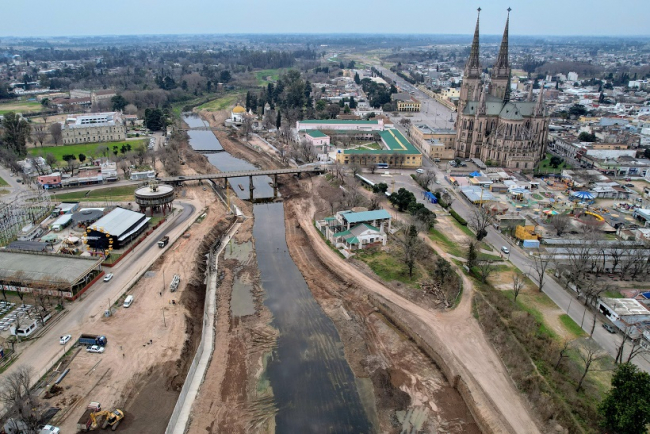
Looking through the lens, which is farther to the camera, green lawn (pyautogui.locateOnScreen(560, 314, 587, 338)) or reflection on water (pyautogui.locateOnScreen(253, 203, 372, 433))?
green lawn (pyautogui.locateOnScreen(560, 314, 587, 338))

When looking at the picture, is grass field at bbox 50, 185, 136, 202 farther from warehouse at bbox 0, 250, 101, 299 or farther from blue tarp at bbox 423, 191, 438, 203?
blue tarp at bbox 423, 191, 438, 203

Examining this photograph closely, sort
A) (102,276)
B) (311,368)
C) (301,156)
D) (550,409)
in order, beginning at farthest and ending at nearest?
1. (301,156)
2. (102,276)
3. (311,368)
4. (550,409)

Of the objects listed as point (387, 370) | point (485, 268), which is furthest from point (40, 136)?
point (485, 268)

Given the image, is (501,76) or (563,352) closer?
(563,352)

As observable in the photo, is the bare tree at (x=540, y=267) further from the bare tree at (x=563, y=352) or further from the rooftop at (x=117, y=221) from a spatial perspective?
the rooftop at (x=117, y=221)

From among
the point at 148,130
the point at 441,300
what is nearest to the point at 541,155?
the point at 441,300

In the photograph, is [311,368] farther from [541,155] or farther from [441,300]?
[541,155]

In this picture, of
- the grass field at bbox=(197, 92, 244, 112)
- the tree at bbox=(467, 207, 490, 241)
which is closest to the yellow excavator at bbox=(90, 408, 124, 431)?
the tree at bbox=(467, 207, 490, 241)

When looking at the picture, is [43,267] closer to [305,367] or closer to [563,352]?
[305,367]
